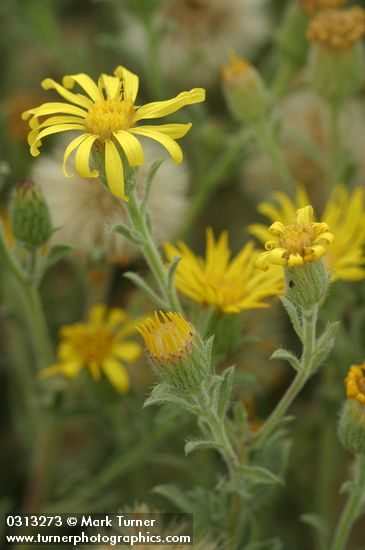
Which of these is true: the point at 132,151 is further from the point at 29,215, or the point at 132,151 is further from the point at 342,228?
the point at 342,228

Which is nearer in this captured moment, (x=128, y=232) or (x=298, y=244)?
(x=298, y=244)

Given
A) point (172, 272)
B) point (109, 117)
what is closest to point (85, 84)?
point (109, 117)

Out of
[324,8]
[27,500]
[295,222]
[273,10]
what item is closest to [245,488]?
[295,222]

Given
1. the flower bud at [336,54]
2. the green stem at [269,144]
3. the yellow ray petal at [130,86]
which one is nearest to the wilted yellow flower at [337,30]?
the flower bud at [336,54]

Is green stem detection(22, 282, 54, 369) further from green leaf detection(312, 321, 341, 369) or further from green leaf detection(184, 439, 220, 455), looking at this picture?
green leaf detection(312, 321, 341, 369)

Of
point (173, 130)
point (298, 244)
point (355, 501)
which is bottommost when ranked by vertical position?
point (355, 501)

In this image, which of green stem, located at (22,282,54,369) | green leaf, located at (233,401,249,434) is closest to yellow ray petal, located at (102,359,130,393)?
green stem, located at (22,282,54,369)

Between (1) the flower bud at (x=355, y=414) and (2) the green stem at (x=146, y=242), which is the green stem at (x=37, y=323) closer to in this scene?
(2) the green stem at (x=146, y=242)

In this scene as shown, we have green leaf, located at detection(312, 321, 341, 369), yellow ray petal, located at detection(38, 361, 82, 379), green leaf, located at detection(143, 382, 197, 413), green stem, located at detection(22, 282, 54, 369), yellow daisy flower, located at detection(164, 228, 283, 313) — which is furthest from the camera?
yellow ray petal, located at detection(38, 361, 82, 379)
